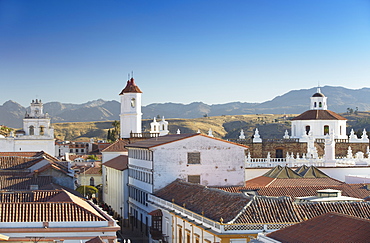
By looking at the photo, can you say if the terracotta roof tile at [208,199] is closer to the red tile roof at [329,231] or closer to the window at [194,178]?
the window at [194,178]

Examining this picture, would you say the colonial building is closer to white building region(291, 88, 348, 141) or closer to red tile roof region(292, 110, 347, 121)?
white building region(291, 88, 348, 141)

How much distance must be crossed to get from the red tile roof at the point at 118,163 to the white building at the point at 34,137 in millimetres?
16890

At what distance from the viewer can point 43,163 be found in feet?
160

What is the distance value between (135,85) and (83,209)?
45127 mm

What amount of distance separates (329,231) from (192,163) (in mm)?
22644

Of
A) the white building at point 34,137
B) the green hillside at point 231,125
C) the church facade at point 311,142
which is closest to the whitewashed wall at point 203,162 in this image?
the church facade at point 311,142

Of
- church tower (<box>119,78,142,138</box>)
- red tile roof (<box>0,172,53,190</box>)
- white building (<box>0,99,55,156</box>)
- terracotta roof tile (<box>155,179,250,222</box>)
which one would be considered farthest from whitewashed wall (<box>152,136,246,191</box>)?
white building (<box>0,99,55,156</box>)

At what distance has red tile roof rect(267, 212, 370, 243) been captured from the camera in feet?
66.1

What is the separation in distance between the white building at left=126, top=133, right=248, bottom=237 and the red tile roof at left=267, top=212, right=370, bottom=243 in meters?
20.1

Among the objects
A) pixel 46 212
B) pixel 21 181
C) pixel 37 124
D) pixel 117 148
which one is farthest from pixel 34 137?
pixel 46 212

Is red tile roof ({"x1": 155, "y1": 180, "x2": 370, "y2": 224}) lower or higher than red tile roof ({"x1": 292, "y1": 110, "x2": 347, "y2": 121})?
lower

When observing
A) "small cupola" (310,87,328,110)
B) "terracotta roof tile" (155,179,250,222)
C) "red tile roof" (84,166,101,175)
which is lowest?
"red tile roof" (84,166,101,175)

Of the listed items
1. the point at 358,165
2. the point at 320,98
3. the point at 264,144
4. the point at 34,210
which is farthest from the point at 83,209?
the point at 320,98

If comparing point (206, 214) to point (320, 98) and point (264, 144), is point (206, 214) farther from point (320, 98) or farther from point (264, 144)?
point (320, 98)
